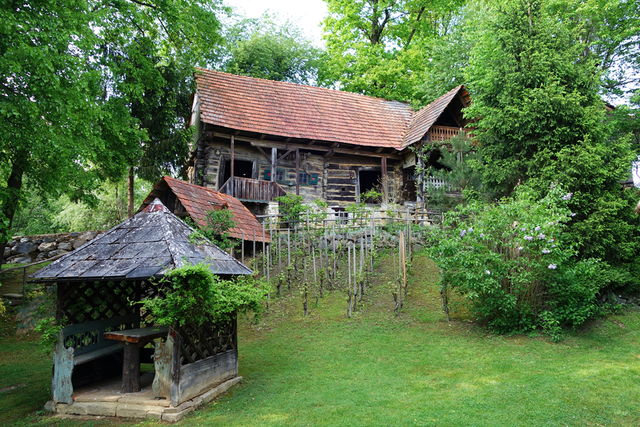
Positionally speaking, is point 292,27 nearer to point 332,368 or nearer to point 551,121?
point 551,121

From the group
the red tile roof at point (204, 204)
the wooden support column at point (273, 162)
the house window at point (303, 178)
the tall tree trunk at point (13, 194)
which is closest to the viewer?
the tall tree trunk at point (13, 194)

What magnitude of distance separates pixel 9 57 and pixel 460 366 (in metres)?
10.1

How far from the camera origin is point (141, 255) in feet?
21.1

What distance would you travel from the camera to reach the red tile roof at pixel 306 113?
1888 cm

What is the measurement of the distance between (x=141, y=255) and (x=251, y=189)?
11511 mm

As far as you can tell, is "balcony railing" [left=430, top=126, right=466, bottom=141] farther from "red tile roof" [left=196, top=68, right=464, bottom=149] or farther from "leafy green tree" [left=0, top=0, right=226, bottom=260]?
"leafy green tree" [left=0, top=0, right=226, bottom=260]

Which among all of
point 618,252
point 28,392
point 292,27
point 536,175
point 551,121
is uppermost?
point 292,27

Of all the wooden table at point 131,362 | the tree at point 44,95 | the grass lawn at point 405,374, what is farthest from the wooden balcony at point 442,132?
the wooden table at point 131,362

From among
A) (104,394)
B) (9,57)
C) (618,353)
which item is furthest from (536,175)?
(9,57)

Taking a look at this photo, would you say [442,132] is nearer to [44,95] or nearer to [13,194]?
[44,95]

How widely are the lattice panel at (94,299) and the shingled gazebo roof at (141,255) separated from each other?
2.11ft

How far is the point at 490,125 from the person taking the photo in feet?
37.4

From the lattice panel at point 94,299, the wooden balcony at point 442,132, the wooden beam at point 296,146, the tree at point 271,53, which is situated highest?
the tree at point 271,53

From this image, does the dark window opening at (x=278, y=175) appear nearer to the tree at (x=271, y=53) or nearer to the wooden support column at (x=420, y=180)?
the wooden support column at (x=420, y=180)
